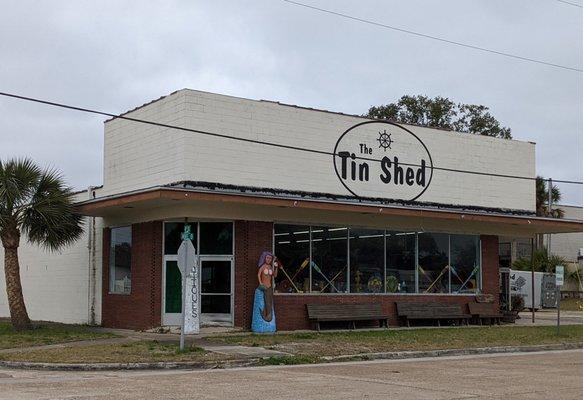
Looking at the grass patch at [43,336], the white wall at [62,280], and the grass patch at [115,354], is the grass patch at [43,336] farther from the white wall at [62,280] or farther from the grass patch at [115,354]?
the white wall at [62,280]

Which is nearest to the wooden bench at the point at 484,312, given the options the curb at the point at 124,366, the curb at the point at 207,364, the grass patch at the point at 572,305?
the curb at the point at 207,364

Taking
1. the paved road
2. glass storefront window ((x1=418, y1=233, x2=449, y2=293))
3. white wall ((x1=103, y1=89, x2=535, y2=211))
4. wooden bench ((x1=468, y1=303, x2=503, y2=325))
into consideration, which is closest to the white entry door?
white wall ((x1=103, y1=89, x2=535, y2=211))

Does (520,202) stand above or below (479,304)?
above

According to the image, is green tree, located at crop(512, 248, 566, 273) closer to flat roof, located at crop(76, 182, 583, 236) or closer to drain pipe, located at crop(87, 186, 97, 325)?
flat roof, located at crop(76, 182, 583, 236)

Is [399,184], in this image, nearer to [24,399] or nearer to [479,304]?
[479,304]

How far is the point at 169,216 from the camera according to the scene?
24.2 meters

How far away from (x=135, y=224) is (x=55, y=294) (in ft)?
23.9

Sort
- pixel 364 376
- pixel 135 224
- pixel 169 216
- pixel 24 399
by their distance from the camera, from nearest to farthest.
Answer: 1. pixel 24 399
2. pixel 364 376
3. pixel 169 216
4. pixel 135 224

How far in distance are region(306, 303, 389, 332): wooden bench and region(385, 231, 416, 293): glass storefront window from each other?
119 cm

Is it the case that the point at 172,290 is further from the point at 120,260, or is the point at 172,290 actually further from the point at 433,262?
the point at 433,262

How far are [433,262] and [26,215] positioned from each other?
1405 cm

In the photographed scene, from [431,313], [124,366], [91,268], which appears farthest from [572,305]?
[124,366]

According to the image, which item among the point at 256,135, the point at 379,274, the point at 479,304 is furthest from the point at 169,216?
the point at 479,304

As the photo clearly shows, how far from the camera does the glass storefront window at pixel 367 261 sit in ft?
88.1
